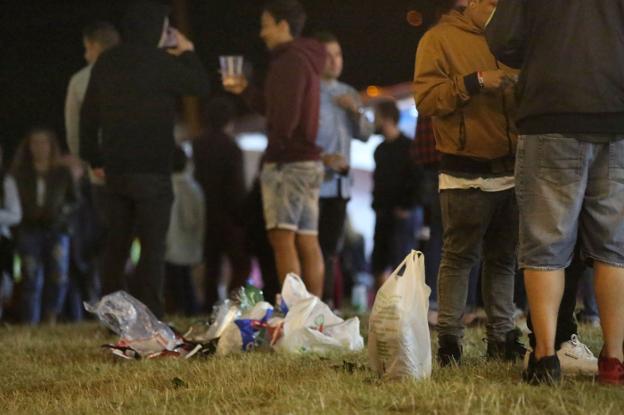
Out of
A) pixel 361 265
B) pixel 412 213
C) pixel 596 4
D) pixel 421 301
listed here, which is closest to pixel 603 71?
pixel 596 4

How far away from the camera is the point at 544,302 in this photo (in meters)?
4.18

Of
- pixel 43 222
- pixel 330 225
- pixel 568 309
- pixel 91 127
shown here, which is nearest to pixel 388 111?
pixel 330 225

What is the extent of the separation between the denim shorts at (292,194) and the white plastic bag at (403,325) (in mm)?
2769

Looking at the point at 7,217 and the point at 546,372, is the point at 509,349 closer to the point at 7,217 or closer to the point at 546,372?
the point at 546,372

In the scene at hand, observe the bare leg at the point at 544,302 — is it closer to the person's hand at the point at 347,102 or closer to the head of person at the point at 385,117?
the person's hand at the point at 347,102

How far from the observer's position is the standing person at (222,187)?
963cm

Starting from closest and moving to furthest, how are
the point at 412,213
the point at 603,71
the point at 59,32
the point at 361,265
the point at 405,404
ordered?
the point at 405,404
the point at 603,71
the point at 412,213
the point at 361,265
the point at 59,32

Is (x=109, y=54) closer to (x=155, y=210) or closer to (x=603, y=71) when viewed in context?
(x=155, y=210)

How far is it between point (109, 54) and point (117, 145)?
0.60m

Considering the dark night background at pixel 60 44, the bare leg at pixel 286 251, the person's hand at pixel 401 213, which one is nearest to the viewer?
the bare leg at pixel 286 251

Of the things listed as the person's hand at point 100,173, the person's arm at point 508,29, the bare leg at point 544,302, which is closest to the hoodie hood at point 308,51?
the person's hand at point 100,173

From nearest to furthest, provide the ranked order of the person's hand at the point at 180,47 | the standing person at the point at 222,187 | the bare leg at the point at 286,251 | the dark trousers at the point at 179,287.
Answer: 1. the bare leg at the point at 286,251
2. the person's hand at the point at 180,47
3. the standing person at the point at 222,187
4. the dark trousers at the point at 179,287

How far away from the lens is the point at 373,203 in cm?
930

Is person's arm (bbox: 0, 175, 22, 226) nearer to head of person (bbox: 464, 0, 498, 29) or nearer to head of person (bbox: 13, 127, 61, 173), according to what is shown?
head of person (bbox: 13, 127, 61, 173)
